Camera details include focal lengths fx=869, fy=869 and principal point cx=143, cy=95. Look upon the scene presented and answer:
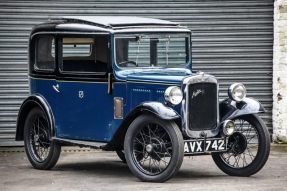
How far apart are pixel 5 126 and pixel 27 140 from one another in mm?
2712

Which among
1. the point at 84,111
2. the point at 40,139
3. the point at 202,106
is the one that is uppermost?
the point at 202,106

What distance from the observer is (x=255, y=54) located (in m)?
15.4

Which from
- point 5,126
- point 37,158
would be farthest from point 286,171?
point 5,126

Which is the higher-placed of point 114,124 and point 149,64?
point 149,64

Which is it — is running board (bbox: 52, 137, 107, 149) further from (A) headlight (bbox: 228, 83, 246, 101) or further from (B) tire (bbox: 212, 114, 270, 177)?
(A) headlight (bbox: 228, 83, 246, 101)

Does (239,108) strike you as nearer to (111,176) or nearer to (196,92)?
(196,92)

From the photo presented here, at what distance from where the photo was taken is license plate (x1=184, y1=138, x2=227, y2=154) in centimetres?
1053

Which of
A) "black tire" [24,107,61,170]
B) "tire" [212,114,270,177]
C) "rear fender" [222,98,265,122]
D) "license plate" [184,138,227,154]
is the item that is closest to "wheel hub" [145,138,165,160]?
"license plate" [184,138,227,154]

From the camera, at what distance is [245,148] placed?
1123 cm

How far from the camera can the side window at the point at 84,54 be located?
11.5 meters

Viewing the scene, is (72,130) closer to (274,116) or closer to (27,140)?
(27,140)

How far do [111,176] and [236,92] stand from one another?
1.96 meters

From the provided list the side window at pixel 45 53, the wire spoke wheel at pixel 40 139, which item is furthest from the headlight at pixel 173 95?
the wire spoke wheel at pixel 40 139

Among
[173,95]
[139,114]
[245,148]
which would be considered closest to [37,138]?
[139,114]
